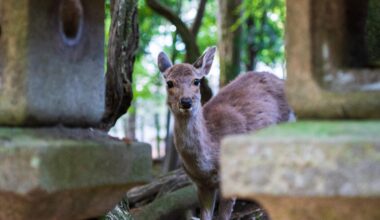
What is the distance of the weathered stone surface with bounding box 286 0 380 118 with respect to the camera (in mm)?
2740

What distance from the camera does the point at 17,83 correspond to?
317 centimetres

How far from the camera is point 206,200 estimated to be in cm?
782

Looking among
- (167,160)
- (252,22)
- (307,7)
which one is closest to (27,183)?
(307,7)

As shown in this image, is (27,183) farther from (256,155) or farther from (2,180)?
A: (256,155)

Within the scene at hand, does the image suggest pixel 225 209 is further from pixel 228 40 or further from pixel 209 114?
pixel 228 40

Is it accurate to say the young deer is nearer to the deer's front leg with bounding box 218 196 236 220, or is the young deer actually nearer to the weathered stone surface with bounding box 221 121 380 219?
the deer's front leg with bounding box 218 196 236 220

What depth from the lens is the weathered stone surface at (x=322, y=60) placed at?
274 cm

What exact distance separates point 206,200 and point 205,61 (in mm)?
1514

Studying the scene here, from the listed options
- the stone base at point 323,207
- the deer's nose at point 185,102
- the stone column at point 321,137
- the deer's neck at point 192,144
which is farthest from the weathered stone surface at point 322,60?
the deer's neck at point 192,144

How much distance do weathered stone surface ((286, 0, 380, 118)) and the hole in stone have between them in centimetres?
108

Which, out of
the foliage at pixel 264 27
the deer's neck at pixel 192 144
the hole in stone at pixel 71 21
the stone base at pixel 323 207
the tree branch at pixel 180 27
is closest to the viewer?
the stone base at pixel 323 207

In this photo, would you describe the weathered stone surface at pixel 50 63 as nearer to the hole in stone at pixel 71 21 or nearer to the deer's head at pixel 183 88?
the hole in stone at pixel 71 21

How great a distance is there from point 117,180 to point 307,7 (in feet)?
3.80

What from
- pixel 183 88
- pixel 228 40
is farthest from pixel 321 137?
pixel 228 40
